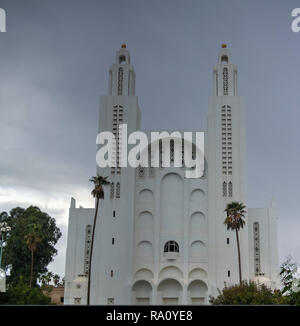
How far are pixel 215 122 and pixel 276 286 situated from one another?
15829 millimetres

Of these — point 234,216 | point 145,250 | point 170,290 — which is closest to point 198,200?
point 234,216

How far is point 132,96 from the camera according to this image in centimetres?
4988

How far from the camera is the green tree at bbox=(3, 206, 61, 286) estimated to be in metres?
56.4

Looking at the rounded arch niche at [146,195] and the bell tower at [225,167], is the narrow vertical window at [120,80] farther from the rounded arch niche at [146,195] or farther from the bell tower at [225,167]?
the rounded arch niche at [146,195]

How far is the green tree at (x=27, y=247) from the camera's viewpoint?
56.4 meters

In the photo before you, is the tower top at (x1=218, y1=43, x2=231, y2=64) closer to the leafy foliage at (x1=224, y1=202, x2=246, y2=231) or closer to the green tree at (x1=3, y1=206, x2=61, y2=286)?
the leafy foliage at (x1=224, y1=202, x2=246, y2=231)

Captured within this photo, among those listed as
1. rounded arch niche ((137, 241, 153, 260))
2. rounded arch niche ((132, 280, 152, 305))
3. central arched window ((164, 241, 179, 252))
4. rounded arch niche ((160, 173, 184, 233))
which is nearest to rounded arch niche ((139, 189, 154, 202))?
rounded arch niche ((160, 173, 184, 233))

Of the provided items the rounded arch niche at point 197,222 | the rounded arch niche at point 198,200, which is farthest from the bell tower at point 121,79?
the rounded arch niche at point 197,222

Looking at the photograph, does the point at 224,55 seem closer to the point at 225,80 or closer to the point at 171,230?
the point at 225,80

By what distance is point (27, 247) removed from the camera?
184ft

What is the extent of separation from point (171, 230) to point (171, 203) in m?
2.62

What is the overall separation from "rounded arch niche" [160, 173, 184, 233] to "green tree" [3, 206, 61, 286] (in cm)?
1401

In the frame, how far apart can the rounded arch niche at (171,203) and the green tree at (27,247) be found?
14010 millimetres
